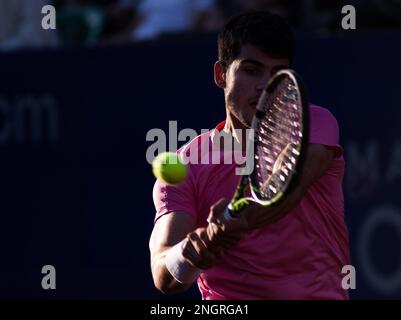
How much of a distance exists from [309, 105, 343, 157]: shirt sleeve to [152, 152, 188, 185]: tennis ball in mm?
495

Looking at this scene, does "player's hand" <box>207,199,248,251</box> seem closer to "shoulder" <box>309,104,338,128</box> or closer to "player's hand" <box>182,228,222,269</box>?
"player's hand" <box>182,228,222,269</box>

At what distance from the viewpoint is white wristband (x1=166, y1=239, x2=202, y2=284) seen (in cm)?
401

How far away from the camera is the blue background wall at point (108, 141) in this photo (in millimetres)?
7570

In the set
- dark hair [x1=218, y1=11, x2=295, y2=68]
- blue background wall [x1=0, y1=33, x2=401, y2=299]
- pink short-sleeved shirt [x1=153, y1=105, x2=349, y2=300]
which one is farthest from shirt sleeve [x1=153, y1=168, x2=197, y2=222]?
blue background wall [x1=0, y1=33, x2=401, y2=299]

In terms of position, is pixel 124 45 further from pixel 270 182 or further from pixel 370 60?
pixel 270 182

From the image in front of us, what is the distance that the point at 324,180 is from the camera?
432cm

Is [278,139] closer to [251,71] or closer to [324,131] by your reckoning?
[324,131]

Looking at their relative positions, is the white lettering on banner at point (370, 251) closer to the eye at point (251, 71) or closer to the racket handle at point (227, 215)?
the eye at point (251, 71)

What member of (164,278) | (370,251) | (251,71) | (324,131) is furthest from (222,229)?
(370,251)

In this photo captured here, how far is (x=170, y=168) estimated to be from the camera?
4.06 meters

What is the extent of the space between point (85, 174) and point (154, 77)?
81 cm

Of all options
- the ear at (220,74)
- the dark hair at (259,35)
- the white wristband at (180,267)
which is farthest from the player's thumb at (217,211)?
the ear at (220,74)
